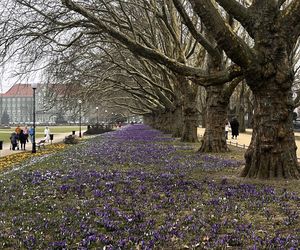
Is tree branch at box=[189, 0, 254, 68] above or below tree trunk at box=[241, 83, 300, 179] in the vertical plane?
above

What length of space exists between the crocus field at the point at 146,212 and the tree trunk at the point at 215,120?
6874mm

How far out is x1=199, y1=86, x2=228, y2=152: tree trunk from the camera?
1730cm

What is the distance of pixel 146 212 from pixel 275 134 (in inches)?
175

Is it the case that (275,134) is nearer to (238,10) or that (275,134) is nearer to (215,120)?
(238,10)

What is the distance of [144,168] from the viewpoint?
40.2 ft

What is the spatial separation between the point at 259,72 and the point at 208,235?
196 inches

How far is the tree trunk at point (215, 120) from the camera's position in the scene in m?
17.3

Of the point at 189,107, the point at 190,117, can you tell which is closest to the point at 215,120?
the point at 189,107

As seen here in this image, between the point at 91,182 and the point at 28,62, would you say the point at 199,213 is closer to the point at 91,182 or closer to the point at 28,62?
the point at 91,182

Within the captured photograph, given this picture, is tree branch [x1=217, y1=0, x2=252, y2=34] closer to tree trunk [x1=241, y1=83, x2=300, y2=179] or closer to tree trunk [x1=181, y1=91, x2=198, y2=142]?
tree trunk [x1=241, y1=83, x2=300, y2=179]

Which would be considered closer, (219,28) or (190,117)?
(219,28)

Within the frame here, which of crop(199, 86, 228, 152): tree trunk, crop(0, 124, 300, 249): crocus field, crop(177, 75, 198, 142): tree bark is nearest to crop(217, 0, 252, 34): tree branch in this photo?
crop(0, 124, 300, 249): crocus field

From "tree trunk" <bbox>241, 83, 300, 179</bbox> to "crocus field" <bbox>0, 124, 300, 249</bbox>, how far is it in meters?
0.72

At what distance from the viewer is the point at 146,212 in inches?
259
